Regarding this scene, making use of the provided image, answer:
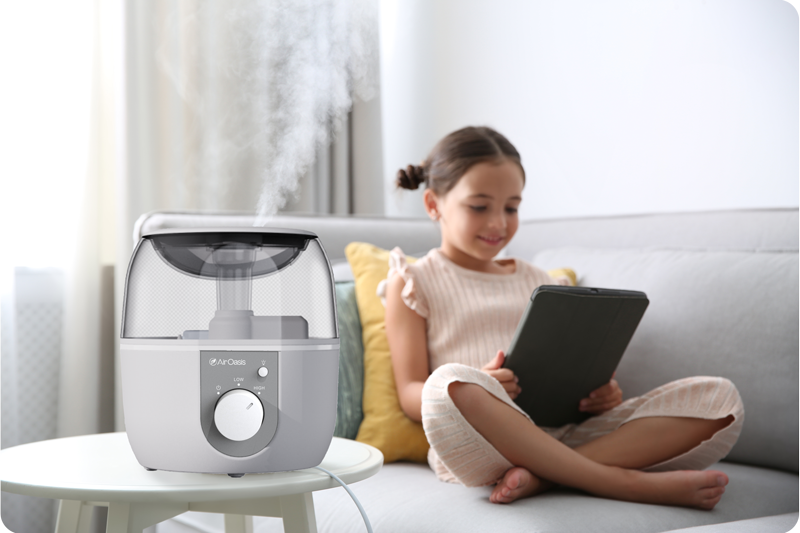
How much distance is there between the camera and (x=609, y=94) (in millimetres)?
1814

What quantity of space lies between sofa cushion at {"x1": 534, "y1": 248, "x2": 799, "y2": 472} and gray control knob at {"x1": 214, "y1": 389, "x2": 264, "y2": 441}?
0.81 metres

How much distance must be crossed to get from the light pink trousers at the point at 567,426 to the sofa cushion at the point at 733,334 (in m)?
0.14

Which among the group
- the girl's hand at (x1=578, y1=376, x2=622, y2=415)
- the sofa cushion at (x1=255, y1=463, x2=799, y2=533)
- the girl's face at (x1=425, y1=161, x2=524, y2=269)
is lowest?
the sofa cushion at (x1=255, y1=463, x2=799, y2=533)

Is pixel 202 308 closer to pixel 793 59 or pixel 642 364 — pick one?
pixel 642 364

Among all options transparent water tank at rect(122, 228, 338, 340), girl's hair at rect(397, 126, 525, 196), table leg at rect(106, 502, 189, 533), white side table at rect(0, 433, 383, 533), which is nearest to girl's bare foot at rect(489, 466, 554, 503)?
white side table at rect(0, 433, 383, 533)

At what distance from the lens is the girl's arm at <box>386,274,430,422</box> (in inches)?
45.7

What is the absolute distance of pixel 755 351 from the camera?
3.80ft

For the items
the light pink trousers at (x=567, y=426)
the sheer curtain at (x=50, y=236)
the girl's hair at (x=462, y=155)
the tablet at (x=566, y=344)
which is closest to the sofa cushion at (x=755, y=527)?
the light pink trousers at (x=567, y=426)

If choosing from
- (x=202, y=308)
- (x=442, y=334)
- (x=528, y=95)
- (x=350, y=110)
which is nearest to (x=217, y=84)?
(x=350, y=110)

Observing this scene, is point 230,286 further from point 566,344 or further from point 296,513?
point 566,344

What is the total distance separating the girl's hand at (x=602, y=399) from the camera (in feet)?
3.65

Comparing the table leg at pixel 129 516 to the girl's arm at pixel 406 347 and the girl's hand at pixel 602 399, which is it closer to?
the girl's arm at pixel 406 347

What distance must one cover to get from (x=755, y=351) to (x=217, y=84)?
1.46m

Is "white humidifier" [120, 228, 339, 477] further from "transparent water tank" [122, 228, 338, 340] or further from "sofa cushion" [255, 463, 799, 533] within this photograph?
"sofa cushion" [255, 463, 799, 533]
